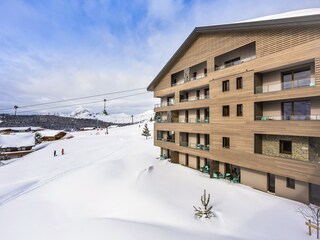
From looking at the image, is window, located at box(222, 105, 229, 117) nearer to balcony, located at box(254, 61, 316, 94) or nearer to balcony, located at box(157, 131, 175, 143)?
balcony, located at box(254, 61, 316, 94)

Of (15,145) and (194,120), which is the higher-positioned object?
(194,120)

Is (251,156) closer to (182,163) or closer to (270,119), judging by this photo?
(270,119)

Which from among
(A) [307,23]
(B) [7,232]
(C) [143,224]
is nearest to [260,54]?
(A) [307,23]

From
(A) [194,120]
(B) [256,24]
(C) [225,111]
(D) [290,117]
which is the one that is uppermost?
(B) [256,24]

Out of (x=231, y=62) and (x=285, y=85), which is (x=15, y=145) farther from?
(x=285, y=85)

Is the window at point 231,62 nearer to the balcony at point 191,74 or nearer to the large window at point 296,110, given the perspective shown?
the balcony at point 191,74

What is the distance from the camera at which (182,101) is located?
24.1 meters

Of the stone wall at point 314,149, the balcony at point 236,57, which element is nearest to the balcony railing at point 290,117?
the stone wall at point 314,149

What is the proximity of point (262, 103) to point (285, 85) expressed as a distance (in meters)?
2.39

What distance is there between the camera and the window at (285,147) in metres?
14.1

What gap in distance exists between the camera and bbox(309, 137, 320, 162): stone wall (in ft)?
41.0

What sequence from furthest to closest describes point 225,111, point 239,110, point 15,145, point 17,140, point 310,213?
1. point 17,140
2. point 15,145
3. point 225,111
4. point 239,110
5. point 310,213

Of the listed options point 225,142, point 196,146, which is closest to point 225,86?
point 225,142

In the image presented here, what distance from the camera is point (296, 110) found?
13844 millimetres
